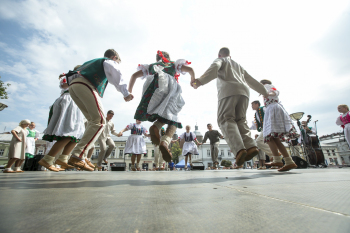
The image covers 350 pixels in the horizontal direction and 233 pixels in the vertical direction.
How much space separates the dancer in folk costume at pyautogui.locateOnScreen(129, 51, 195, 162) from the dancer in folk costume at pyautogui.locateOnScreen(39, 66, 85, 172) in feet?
3.76

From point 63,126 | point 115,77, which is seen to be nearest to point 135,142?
point 63,126

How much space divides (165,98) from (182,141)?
22.6ft

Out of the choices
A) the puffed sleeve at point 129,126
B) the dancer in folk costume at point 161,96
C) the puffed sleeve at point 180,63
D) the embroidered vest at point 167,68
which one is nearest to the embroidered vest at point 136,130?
the puffed sleeve at point 129,126

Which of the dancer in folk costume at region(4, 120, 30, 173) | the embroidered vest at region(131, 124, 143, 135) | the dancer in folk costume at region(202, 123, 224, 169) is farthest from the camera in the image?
the dancer in folk costume at region(202, 123, 224, 169)

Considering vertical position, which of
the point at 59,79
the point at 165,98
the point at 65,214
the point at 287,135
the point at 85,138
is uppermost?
the point at 59,79

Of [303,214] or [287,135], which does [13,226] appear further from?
[287,135]

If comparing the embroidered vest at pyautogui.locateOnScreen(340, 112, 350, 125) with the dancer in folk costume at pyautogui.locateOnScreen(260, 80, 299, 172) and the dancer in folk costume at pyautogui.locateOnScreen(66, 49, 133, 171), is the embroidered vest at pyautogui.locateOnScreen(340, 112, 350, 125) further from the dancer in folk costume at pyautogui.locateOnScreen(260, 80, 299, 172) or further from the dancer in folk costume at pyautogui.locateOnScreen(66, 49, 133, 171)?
the dancer in folk costume at pyautogui.locateOnScreen(66, 49, 133, 171)

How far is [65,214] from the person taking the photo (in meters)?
0.50

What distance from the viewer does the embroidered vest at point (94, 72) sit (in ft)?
8.93

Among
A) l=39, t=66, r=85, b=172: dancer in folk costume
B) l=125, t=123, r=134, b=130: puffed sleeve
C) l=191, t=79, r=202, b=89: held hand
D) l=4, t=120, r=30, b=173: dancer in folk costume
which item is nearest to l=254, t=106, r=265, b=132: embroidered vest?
l=191, t=79, r=202, b=89: held hand

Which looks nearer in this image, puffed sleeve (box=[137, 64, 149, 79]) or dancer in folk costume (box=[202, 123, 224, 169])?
puffed sleeve (box=[137, 64, 149, 79])

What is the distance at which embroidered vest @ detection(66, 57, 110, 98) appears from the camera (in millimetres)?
2723

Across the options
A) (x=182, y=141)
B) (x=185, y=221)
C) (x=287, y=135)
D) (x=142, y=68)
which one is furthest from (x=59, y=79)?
(x=182, y=141)

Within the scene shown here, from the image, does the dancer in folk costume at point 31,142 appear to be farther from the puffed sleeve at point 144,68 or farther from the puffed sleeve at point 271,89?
the puffed sleeve at point 271,89
